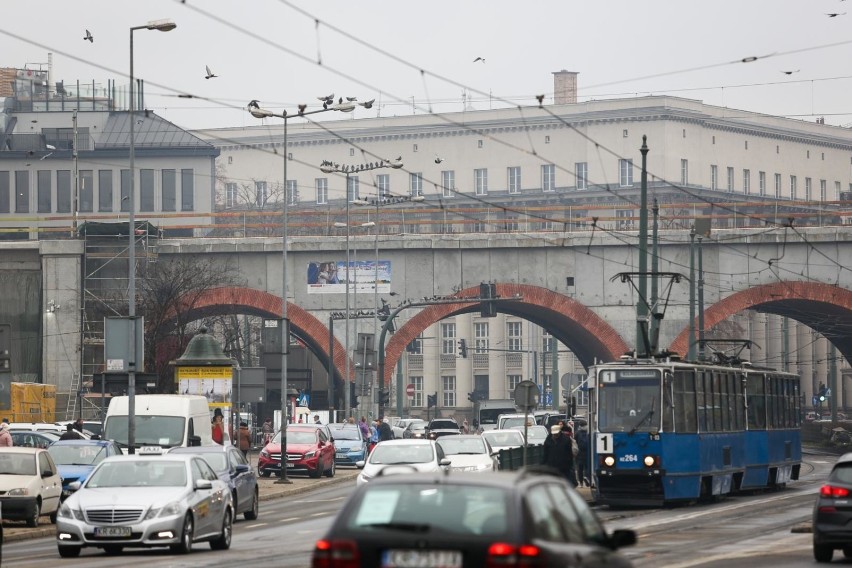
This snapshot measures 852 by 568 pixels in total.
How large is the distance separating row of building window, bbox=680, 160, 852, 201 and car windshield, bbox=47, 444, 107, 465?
91.6m

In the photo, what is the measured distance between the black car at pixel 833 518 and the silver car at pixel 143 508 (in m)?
7.01

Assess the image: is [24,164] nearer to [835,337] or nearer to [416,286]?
[416,286]

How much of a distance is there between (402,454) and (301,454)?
14.3 metres

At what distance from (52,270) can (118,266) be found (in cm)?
279

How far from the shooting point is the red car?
4369 centimetres

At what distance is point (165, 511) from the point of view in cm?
1970

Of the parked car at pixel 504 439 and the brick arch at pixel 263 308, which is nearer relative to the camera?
the parked car at pixel 504 439

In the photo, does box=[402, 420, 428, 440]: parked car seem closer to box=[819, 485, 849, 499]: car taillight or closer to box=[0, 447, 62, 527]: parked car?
box=[0, 447, 62, 527]: parked car

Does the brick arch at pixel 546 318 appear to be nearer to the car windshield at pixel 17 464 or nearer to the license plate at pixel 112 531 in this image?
the car windshield at pixel 17 464

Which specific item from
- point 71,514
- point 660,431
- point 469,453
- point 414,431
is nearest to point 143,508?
point 71,514

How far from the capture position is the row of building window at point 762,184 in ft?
396

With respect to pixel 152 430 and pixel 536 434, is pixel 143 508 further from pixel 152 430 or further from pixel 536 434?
pixel 536 434

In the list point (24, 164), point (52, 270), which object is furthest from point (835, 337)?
point (24, 164)

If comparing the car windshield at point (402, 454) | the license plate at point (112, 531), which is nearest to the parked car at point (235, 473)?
the car windshield at point (402, 454)
